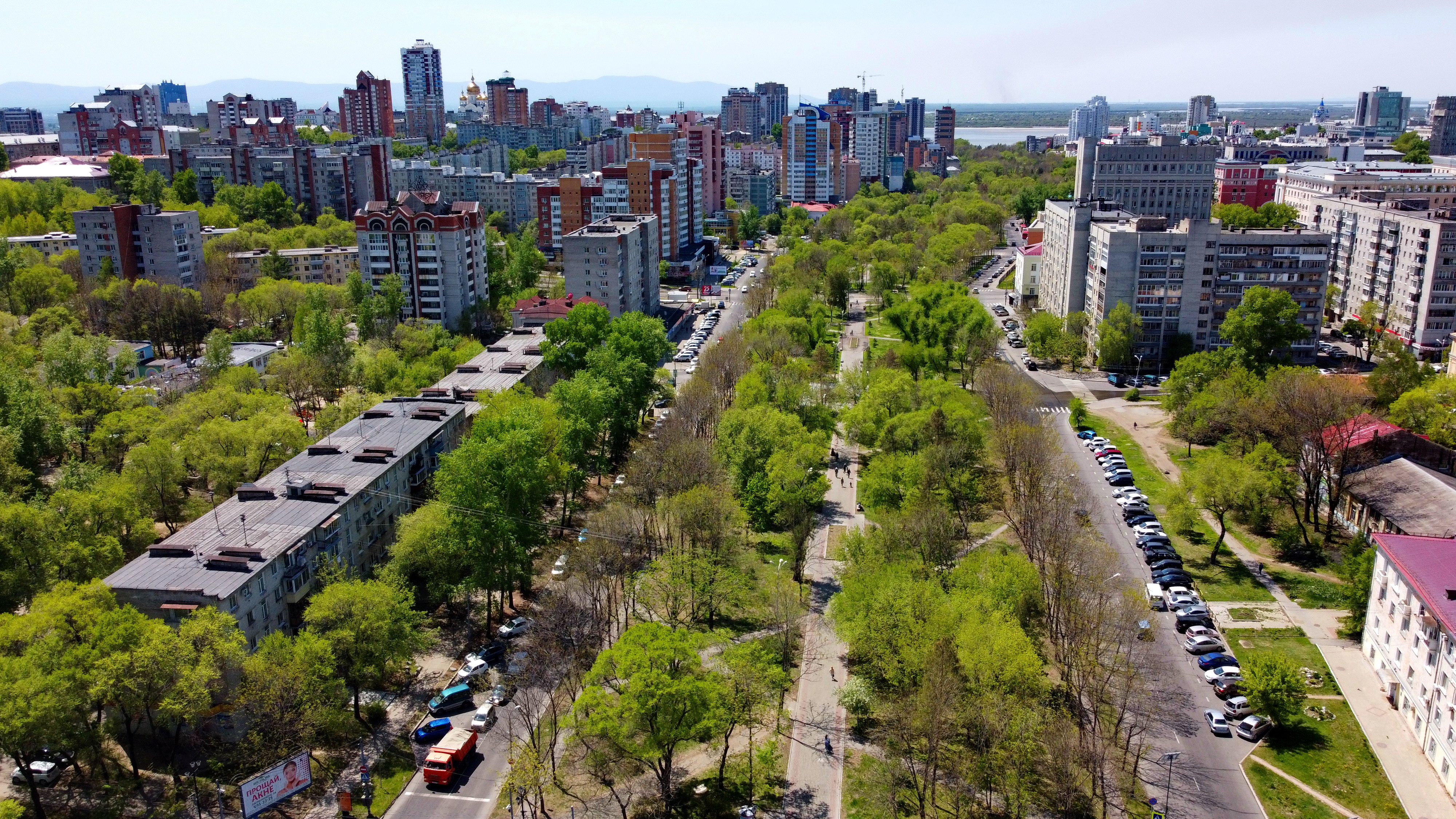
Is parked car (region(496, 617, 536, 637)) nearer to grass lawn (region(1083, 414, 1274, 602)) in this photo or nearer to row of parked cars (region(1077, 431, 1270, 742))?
row of parked cars (region(1077, 431, 1270, 742))

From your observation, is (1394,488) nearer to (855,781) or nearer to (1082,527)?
(1082,527)

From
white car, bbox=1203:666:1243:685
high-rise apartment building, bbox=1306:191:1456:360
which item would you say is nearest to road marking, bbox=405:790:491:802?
white car, bbox=1203:666:1243:685

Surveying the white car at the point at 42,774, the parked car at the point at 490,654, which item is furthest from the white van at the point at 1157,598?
the white car at the point at 42,774

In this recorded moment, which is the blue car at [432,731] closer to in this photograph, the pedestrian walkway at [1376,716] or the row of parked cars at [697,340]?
the pedestrian walkway at [1376,716]

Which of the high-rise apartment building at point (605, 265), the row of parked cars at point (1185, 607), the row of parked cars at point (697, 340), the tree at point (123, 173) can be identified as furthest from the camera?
the tree at point (123, 173)

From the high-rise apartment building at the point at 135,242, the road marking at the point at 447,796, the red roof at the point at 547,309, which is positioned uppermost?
the high-rise apartment building at the point at 135,242

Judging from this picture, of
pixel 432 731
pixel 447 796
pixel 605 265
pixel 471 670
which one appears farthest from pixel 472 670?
pixel 605 265
